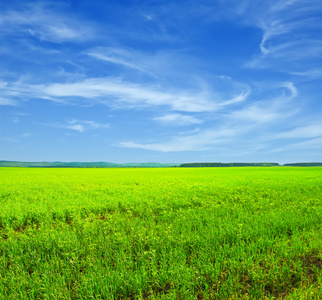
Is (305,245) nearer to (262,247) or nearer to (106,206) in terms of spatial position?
(262,247)

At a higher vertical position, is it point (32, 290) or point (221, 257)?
point (221, 257)

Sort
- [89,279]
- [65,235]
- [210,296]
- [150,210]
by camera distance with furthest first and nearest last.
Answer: [150,210] < [65,235] < [89,279] < [210,296]

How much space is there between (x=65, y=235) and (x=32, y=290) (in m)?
2.57

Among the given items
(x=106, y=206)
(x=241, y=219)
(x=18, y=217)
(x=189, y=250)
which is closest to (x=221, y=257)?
(x=189, y=250)

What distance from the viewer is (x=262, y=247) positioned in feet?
16.6

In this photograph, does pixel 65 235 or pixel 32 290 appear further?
pixel 65 235

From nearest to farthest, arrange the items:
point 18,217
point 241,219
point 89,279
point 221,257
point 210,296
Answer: point 210,296 → point 89,279 → point 221,257 → point 241,219 → point 18,217

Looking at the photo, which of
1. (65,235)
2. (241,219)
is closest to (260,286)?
(241,219)

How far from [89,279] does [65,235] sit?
283 cm

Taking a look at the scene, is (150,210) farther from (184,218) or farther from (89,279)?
(89,279)

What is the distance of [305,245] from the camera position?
200 inches

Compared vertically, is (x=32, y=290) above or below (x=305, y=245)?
below

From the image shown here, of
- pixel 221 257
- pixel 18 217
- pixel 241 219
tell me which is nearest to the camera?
pixel 221 257

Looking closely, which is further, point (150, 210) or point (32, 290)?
point (150, 210)
